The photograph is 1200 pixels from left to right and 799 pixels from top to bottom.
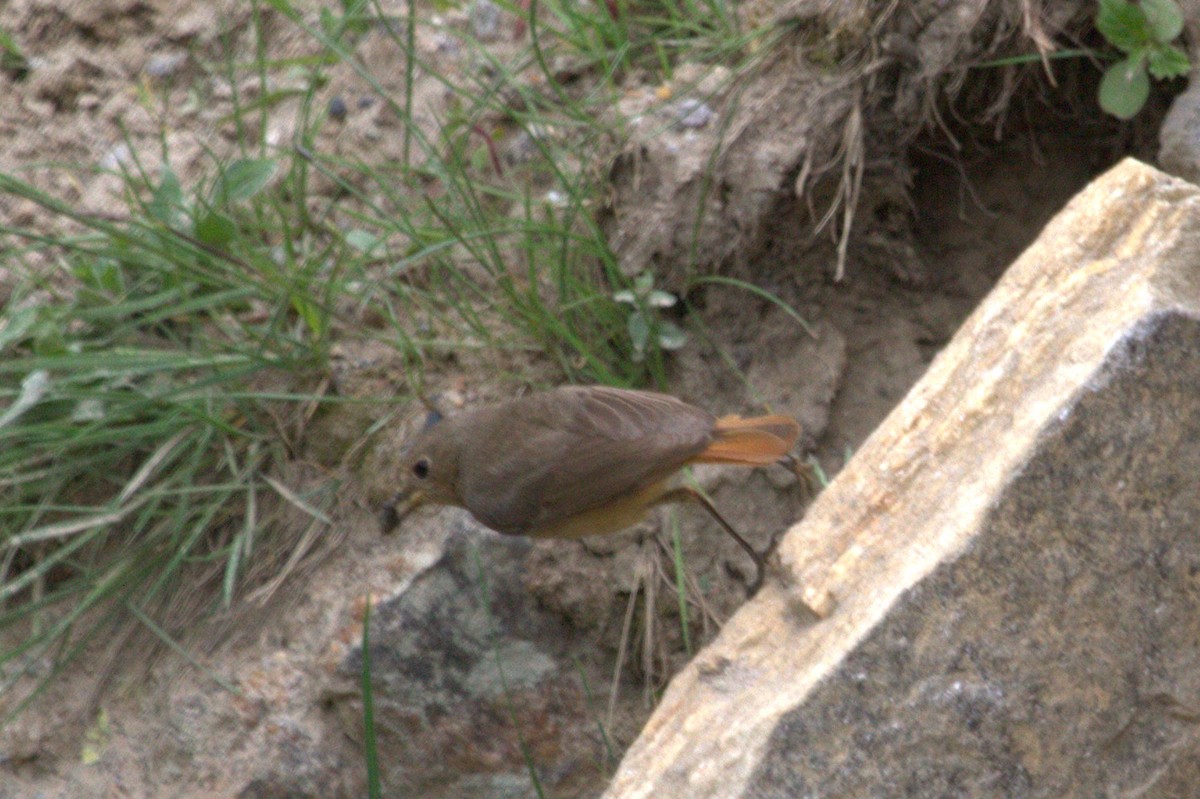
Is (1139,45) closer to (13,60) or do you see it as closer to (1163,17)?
(1163,17)

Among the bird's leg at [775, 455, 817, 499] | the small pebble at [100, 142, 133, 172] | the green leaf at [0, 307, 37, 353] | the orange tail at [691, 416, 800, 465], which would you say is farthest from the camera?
the small pebble at [100, 142, 133, 172]

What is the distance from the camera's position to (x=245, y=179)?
149 inches

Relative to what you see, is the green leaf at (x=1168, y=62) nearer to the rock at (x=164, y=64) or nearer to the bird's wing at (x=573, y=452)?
the bird's wing at (x=573, y=452)

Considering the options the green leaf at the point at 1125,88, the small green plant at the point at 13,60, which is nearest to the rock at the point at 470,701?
the green leaf at the point at 1125,88

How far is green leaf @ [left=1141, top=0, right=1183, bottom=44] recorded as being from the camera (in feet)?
10.1

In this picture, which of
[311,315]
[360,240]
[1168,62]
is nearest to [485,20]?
[360,240]

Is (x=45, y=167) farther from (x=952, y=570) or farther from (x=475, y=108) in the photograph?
(x=952, y=570)

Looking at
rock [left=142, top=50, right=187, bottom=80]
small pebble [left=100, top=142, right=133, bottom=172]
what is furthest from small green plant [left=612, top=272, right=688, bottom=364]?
rock [left=142, top=50, right=187, bottom=80]

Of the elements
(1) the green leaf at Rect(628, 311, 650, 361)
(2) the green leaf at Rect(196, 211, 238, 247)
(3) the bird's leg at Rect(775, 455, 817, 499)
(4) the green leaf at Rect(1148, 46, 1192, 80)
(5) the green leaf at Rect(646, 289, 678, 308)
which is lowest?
(3) the bird's leg at Rect(775, 455, 817, 499)

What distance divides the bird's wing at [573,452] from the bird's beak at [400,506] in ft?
0.56

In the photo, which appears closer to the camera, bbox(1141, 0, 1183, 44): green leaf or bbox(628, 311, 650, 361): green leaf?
bbox(1141, 0, 1183, 44): green leaf

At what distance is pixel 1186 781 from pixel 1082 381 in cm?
63

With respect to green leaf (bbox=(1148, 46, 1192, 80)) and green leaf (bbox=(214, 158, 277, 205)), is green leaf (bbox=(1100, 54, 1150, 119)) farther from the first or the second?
green leaf (bbox=(214, 158, 277, 205))

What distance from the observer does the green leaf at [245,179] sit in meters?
3.76
